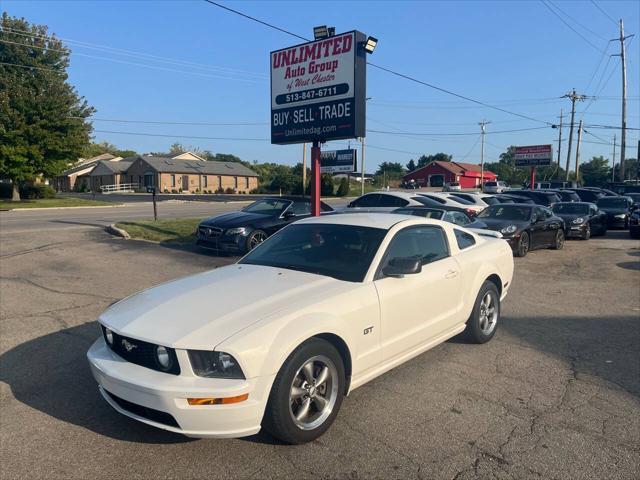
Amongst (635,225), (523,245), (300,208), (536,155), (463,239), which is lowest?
(523,245)

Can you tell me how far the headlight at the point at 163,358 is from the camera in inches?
131

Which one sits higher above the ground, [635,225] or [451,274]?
[451,274]

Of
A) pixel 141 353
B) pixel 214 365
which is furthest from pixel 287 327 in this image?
pixel 141 353

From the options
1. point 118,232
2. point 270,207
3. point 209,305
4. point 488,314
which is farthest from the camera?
point 118,232

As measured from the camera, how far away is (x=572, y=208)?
1880 centimetres

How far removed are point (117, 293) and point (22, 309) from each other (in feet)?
4.70

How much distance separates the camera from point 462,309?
17.6 feet

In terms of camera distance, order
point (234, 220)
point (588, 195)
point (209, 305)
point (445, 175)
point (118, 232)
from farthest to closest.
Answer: point (445, 175), point (588, 195), point (118, 232), point (234, 220), point (209, 305)

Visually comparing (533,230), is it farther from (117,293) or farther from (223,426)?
(223,426)

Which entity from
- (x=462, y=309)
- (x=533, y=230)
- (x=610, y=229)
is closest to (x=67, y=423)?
(x=462, y=309)

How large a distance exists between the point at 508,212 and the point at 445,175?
7782 cm

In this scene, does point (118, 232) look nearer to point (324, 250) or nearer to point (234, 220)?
point (234, 220)

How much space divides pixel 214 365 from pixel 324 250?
5.91 ft

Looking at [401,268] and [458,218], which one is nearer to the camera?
[401,268]
